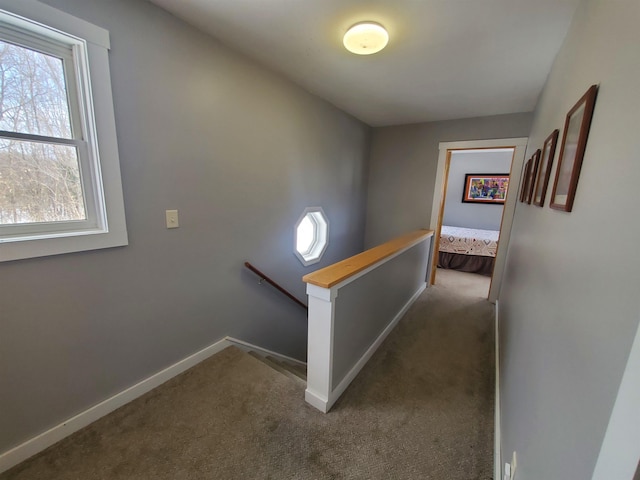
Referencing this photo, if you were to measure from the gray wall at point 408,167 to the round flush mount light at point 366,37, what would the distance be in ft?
7.03

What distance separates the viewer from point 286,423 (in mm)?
1454

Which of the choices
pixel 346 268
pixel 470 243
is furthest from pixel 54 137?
pixel 470 243

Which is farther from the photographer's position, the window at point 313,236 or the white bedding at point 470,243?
the white bedding at point 470,243

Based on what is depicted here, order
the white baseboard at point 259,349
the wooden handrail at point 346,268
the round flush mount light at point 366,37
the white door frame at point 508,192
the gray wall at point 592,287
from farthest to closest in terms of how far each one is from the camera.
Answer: the white door frame at point 508,192, the white baseboard at point 259,349, the round flush mount light at point 366,37, the wooden handrail at point 346,268, the gray wall at point 592,287

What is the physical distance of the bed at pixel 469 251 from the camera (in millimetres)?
4531

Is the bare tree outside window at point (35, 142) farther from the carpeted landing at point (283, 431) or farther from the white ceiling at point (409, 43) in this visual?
the carpeted landing at point (283, 431)

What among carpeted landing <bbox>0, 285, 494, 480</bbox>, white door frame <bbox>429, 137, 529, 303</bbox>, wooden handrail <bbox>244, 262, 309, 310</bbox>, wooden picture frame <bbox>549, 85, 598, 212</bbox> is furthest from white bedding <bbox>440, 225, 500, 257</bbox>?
wooden picture frame <bbox>549, 85, 598, 212</bbox>

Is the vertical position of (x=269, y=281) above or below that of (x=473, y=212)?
below

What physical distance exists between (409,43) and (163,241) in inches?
82.5

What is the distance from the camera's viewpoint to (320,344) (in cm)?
152

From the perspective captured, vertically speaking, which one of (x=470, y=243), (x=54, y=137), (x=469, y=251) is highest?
(x=54, y=137)

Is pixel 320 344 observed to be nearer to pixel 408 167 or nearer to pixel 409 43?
pixel 409 43

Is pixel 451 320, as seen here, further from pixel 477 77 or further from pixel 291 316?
pixel 477 77

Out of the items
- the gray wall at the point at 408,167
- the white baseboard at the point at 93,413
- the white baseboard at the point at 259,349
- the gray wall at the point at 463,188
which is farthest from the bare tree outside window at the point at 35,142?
the gray wall at the point at 463,188
